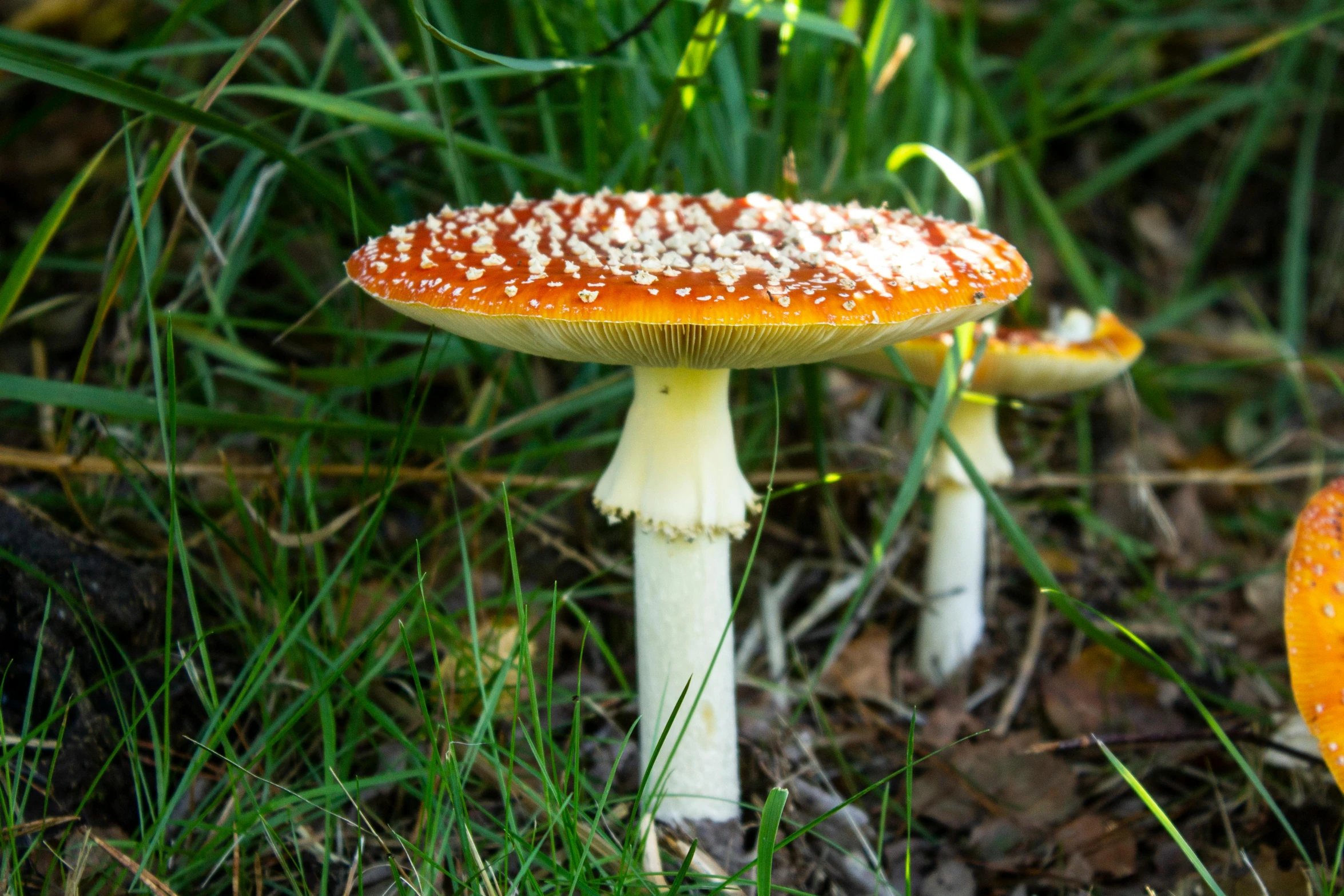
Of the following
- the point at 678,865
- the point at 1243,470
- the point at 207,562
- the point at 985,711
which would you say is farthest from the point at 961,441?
the point at 207,562

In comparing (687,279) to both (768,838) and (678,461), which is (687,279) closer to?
(678,461)

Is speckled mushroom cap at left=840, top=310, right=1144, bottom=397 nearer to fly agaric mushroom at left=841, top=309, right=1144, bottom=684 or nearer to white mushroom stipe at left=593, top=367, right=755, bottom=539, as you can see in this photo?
fly agaric mushroom at left=841, top=309, right=1144, bottom=684

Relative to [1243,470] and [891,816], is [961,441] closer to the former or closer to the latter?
[891,816]

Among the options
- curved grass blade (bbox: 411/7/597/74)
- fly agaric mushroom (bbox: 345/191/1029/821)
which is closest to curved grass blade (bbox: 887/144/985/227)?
fly agaric mushroom (bbox: 345/191/1029/821)

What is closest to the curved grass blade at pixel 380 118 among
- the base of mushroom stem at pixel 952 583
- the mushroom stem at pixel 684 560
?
the mushroom stem at pixel 684 560

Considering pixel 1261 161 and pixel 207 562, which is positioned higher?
pixel 1261 161

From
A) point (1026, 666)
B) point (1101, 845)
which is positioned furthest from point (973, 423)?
point (1101, 845)
